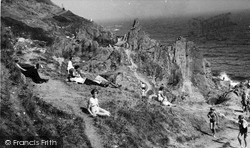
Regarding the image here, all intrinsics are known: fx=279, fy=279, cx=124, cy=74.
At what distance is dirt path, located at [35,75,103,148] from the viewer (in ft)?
46.3

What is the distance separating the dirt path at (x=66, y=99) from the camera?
46.3ft

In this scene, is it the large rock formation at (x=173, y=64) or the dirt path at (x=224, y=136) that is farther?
the large rock formation at (x=173, y=64)

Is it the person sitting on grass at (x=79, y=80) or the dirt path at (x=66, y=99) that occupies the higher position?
the person sitting on grass at (x=79, y=80)

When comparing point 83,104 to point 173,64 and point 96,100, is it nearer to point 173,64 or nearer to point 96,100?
point 96,100

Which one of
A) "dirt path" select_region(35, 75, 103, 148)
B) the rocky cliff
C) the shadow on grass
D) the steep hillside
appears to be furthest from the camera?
the shadow on grass

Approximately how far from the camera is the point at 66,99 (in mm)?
17422

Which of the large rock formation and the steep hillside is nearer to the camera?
the steep hillside

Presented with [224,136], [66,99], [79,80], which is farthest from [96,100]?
[224,136]

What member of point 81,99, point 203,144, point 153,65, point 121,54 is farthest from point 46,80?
point 153,65

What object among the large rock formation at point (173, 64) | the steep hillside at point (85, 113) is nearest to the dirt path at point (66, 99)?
the steep hillside at point (85, 113)

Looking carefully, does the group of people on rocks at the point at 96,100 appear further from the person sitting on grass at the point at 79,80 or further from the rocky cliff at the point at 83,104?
the rocky cliff at the point at 83,104

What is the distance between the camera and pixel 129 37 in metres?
67.3

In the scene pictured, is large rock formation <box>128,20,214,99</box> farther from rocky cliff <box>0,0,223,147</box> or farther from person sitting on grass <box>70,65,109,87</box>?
person sitting on grass <box>70,65,109,87</box>

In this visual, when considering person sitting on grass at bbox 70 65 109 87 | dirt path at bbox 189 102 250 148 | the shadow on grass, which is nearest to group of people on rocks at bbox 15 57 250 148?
person sitting on grass at bbox 70 65 109 87
